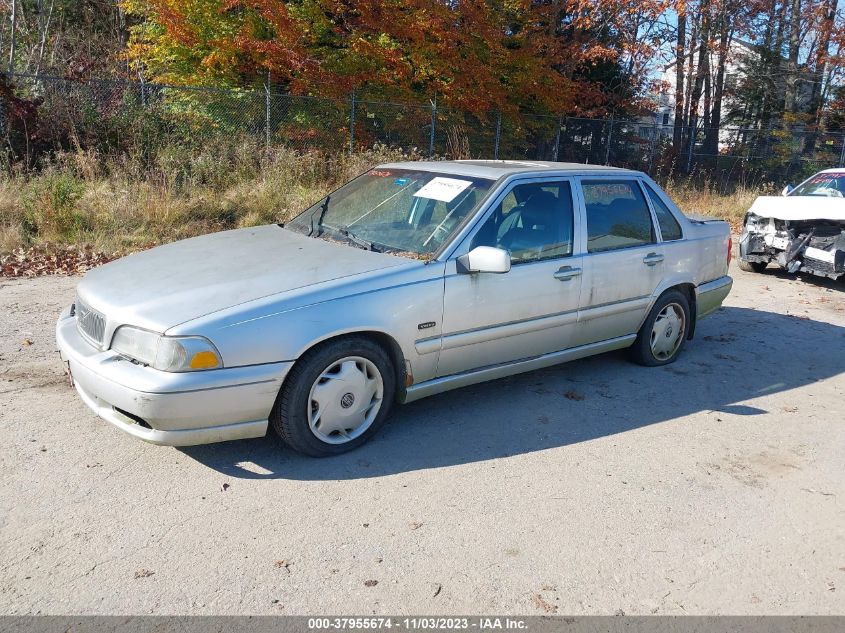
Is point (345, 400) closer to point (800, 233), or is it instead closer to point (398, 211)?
point (398, 211)

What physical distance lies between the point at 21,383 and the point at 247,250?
1811mm

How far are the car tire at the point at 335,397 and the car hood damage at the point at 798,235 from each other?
747 cm

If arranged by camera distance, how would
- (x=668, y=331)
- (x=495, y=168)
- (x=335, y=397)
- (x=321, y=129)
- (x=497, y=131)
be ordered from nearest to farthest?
(x=335, y=397) → (x=495, y=168) → (x=668, y=331) → (x=321, y=129) → (x=497, y=131)

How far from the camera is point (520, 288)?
4.73 meters

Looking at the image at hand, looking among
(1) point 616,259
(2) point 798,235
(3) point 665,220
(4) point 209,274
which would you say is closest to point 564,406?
(1) point 616,259

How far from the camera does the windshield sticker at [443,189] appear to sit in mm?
4811

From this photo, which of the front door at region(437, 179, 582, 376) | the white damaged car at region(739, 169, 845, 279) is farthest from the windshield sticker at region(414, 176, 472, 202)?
the white damaged car at region(739, 169, 845, 279)

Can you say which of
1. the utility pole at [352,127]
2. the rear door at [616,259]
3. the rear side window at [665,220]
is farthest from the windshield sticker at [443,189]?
the utility pole at [352,127]

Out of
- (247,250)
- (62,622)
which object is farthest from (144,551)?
Result: (247,250)

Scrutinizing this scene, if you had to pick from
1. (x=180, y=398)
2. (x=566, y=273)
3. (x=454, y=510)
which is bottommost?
(x=454, y=510)

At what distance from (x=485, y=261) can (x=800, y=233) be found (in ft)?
24.1

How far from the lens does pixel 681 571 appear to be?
3236mm

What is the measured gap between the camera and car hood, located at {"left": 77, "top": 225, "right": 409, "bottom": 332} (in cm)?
375

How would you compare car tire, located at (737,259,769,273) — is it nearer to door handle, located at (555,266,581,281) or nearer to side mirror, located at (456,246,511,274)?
door handle, located at (555,266,581,281)
